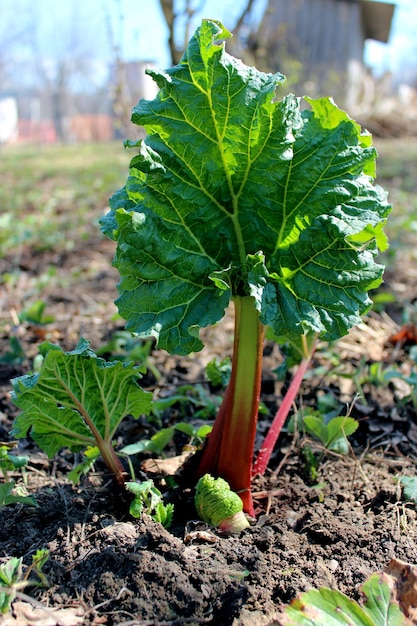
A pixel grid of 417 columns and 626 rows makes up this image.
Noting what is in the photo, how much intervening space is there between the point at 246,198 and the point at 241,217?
0.05 metres

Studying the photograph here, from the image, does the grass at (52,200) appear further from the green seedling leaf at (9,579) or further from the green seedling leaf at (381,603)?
the green seedling leaf at (381,603)

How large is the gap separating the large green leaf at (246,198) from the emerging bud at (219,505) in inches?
14.0

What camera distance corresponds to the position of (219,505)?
1.49 meters

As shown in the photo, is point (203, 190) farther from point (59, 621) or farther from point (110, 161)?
point (110, 161)

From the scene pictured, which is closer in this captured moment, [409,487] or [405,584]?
[405,584]

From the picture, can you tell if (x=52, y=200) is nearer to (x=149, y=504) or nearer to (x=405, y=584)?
(x=149, y=504)

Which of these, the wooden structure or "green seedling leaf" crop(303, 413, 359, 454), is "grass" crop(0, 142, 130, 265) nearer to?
"green seedling leaf" crop(303, 413, 359, 454)

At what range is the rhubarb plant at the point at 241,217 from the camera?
4.84 ft

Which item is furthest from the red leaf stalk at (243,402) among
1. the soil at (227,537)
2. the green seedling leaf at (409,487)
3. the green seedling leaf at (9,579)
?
the green seedling leaf at (9,579)

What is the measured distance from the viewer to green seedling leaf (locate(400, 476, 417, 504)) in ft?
5.32

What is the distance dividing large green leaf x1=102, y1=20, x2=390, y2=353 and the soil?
0.50 metres

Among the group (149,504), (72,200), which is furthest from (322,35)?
(149,504)

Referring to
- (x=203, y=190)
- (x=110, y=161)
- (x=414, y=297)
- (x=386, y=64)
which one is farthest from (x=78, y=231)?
(x=386, y=64)

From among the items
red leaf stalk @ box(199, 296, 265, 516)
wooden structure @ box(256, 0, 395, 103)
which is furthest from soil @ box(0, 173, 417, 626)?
wooden structure @ box(256, 0, 395, 103)
